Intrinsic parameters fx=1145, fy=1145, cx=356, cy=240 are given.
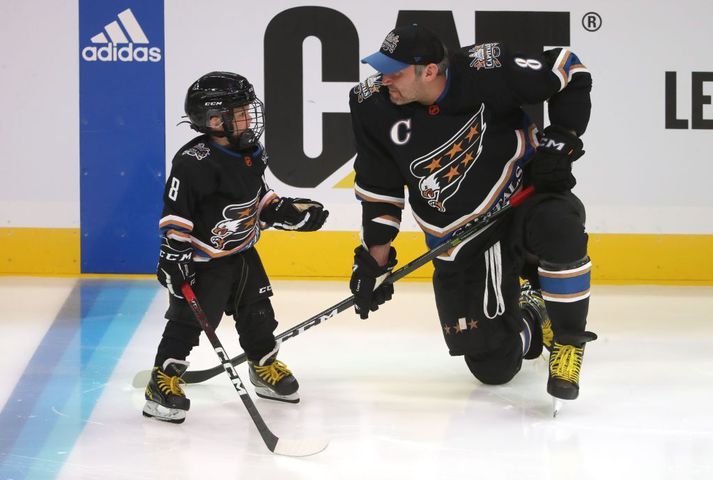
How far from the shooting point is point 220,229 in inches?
120

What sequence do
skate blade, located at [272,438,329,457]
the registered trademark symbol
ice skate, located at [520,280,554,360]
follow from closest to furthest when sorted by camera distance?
skate blade, located at [272,438,329,457] < ice skate, located at [520,280,554,360] < the registered trademark symbol

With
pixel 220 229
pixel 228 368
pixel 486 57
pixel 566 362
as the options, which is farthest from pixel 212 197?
pixel 566 362

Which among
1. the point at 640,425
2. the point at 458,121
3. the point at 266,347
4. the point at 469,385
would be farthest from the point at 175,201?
the point at 640,425

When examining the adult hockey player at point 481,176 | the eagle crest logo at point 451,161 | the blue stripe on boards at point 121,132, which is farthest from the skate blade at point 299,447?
the blue stripe on boards at point 121,132

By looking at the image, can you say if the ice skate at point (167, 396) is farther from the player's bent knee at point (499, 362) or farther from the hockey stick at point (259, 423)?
the player's bent knee at point (499, 362)

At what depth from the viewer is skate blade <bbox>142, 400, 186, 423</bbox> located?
9.84 ft

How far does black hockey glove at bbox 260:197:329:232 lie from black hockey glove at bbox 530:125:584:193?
1.97 feet

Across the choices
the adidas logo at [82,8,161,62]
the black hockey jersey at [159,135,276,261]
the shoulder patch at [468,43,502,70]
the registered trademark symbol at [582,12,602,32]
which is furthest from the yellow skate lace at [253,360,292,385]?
the registered trademark symbol at [582,12,602,32]

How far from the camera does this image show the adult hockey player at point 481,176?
2967 millimetres

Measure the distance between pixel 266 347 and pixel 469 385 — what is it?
595 mm

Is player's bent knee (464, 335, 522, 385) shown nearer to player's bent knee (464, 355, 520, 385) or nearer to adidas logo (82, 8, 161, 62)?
player's bent knee (464, 355, 520, 385)

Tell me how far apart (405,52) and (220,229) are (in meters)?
0.68

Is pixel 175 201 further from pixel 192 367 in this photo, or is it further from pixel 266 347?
pixel 192 367

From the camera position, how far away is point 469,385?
330 cm
